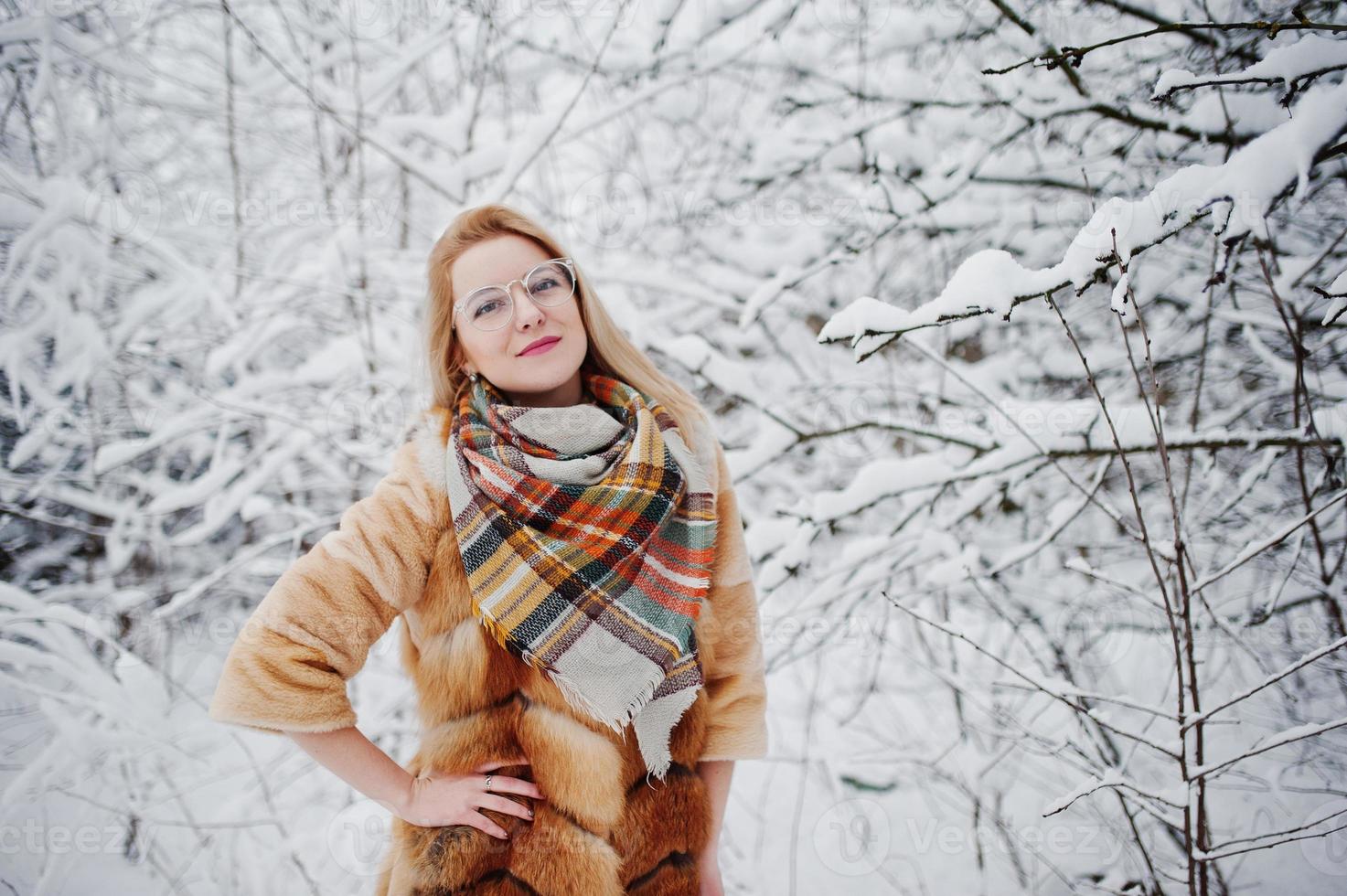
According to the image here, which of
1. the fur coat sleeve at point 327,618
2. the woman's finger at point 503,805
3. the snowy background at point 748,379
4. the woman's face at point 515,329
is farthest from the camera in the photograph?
the snowy background at point 748,379

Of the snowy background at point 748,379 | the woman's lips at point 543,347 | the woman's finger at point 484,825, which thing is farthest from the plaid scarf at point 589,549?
the snowy background at point 748,379

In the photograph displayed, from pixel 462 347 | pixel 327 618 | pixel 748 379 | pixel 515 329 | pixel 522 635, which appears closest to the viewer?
pixel 327 618

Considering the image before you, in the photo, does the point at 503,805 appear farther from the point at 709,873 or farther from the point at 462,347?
the point at 462,347

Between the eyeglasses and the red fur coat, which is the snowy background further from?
the red fur coat

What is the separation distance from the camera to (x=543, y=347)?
125cm

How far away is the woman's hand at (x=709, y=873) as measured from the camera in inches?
48.8

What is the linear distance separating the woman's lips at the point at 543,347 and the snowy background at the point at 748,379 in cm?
70

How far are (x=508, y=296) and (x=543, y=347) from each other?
0.12m

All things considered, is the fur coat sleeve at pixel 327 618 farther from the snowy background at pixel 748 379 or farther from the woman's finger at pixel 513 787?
the snowy background at pixel 748 379

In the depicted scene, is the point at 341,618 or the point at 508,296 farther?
the point at 508,296

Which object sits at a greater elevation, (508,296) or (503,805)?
(508,296)

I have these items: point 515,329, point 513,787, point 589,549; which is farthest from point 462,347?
point 513,787

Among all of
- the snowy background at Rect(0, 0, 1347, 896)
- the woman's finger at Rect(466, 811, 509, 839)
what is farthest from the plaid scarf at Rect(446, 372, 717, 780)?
the snowy background at Rect(0, 0, 1347, 896)

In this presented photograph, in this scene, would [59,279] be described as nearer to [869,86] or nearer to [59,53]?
[59,53]
